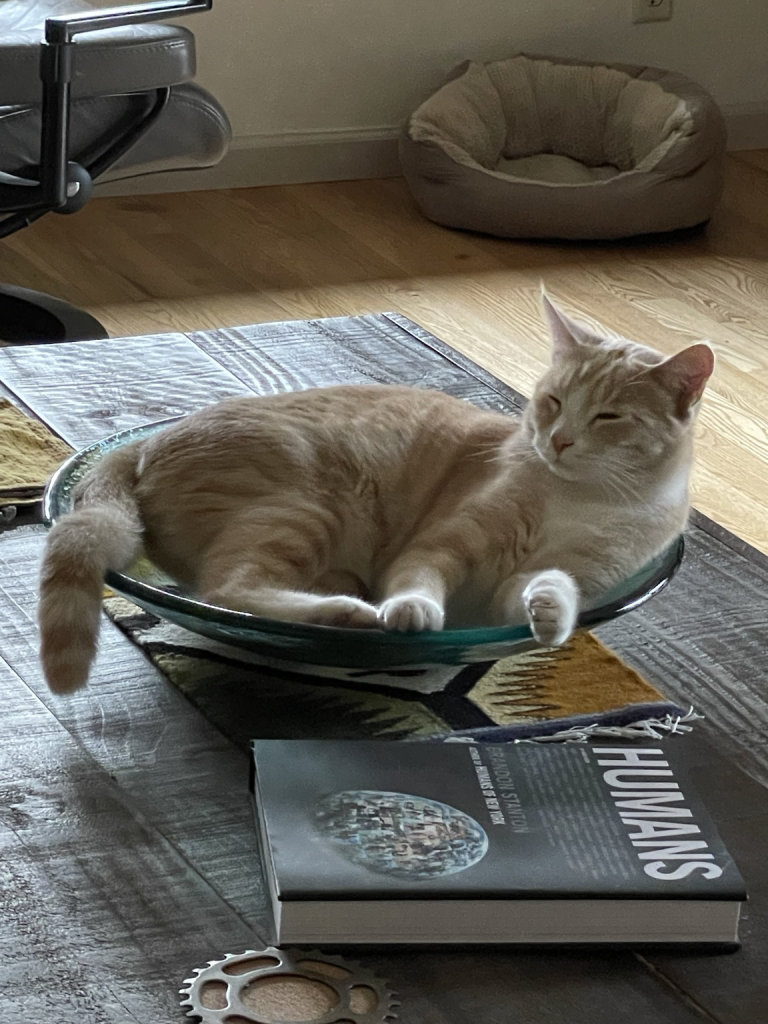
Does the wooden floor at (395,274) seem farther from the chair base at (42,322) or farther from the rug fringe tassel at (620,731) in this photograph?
the rug fringe tassel at (620,731)

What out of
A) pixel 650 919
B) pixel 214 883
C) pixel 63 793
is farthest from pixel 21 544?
pixel 650 919

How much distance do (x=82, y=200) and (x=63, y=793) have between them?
5.79ft

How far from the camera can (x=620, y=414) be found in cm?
125

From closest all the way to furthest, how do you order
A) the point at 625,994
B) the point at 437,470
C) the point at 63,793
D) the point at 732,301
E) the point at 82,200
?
the point at 625,994
the point at 63,793
the point at 437,470
the point at 82,200
the point at 732,301

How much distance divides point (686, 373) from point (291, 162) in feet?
9.06

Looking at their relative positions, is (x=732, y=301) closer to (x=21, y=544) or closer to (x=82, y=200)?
(x=82, y=200)

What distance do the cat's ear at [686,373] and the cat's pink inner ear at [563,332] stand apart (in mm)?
99

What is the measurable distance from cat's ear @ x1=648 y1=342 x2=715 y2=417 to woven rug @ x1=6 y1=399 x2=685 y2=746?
287 millimetres

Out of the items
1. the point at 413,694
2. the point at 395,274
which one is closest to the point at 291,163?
the point at 395,274

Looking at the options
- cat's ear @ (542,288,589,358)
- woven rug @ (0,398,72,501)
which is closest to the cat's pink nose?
cat's ear @ (542,288,589,358)

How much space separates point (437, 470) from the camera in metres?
1.29

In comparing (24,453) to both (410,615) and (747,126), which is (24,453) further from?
(747,126)

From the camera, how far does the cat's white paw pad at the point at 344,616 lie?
37.9 inches

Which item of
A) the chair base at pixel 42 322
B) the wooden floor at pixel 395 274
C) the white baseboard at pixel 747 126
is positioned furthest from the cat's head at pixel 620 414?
the white baseboard at pixel 747 126
